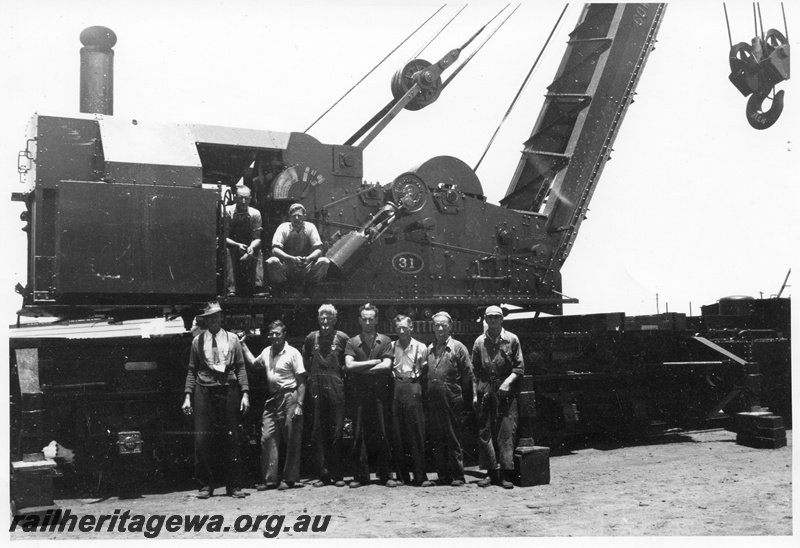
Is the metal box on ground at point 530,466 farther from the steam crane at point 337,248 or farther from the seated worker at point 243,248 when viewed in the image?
the seated worker at point 243,248

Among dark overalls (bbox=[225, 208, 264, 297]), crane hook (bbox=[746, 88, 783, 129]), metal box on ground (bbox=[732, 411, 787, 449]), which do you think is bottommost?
metal box on ground (bbox=[732, 411, 787, 449])

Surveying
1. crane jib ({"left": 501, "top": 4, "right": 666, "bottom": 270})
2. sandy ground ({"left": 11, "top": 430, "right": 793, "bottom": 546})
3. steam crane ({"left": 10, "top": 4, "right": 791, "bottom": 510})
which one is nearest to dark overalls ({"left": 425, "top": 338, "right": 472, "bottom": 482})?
sandy ground ({"left": 11, "top": 430, "right": 793, "bottom": 546})

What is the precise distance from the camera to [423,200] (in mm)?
9758

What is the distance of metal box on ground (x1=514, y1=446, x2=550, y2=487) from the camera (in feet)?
25.6

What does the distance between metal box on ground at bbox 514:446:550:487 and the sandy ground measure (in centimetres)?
13

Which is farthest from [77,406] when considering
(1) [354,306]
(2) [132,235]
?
(1) [354,306]

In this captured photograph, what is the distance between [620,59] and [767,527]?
6.54m

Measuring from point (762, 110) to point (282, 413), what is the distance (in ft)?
22.4

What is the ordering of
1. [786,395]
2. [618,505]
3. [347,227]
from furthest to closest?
[786,395], [347,227], [618,505]

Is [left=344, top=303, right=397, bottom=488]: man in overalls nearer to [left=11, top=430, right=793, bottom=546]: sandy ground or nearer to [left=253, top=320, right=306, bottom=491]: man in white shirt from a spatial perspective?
[left=11, top=430, right=793, bottom=546]: sandy ground

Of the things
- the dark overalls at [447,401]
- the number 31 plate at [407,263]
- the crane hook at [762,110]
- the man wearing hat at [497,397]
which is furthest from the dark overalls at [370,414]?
the crane hook at [762,110]

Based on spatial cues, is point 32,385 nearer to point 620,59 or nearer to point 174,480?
point 174,480

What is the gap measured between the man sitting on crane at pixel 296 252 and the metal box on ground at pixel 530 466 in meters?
2.68

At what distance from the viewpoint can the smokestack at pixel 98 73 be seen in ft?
27.3
